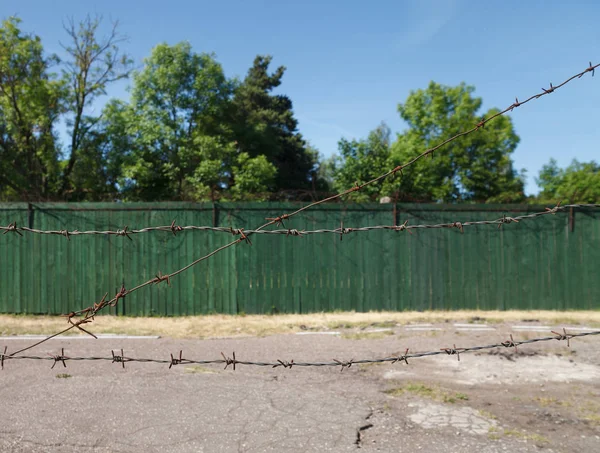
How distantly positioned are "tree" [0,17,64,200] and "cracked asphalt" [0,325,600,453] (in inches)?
533

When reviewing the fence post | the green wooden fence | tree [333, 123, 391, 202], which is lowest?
the green wooden fence

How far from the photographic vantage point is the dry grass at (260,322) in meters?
7.87

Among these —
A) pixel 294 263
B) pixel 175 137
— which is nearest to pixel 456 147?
pixel 175 137

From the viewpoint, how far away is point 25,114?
680 inches

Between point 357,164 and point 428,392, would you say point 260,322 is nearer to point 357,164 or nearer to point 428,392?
point 428,392

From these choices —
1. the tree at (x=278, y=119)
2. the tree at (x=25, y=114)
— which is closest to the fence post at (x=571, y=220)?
the tree at (x=25, y=114)

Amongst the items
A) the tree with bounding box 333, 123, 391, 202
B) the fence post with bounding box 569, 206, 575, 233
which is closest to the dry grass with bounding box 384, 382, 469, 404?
the fence post with bounding box 569, 206, 575, 233

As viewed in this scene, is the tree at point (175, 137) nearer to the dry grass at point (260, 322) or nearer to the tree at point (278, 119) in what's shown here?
the tree at point (278, 119)

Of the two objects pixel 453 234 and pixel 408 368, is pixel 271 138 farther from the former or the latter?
pixel 408 368

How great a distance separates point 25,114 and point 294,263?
42.9 feet

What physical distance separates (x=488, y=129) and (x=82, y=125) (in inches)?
715

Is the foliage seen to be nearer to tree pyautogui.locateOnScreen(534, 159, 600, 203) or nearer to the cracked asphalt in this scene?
tree pyautogui.locateOnScreen(534, 159, 600, 203)

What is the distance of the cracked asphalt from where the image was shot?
366 cm

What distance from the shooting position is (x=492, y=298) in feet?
30.6
